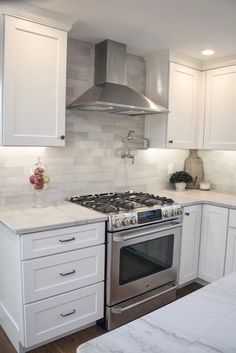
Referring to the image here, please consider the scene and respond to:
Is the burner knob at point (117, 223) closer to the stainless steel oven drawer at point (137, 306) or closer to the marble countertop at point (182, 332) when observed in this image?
the stainless steel oven drawer at point (137, 306)

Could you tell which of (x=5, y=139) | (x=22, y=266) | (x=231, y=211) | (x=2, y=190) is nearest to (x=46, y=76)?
(x=5, y=139)

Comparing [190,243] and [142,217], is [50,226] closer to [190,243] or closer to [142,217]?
[142,217]

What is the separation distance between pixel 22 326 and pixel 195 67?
116 inches

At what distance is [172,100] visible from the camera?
10.1 ft

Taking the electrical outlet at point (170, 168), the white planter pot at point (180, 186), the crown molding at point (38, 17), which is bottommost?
the white planter pot at point (180, 186)

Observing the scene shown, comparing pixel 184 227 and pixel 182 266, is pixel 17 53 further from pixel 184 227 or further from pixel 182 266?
pixel 182 266

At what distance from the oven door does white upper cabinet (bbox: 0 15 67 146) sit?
0.95 m

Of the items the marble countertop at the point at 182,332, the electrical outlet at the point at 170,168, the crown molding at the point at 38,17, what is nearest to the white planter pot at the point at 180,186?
the electrical outlet at the point at 170,168

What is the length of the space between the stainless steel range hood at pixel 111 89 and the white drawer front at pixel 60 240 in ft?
3.24

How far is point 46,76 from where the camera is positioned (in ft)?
7.38

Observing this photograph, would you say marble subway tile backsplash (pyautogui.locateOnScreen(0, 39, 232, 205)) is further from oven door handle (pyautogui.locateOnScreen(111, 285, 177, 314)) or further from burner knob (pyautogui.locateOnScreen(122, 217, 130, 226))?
oven door handle (pyautogui.locateOnScreen(111, 285, 177, 314))

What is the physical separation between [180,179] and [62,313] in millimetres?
2014

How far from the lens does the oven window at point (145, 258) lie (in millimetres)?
2348

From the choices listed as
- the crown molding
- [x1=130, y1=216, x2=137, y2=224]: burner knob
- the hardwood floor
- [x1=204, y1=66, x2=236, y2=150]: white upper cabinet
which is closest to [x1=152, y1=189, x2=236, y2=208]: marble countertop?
[x1=204, y1=66, x2=236, y2=150]: white upper cabinet
